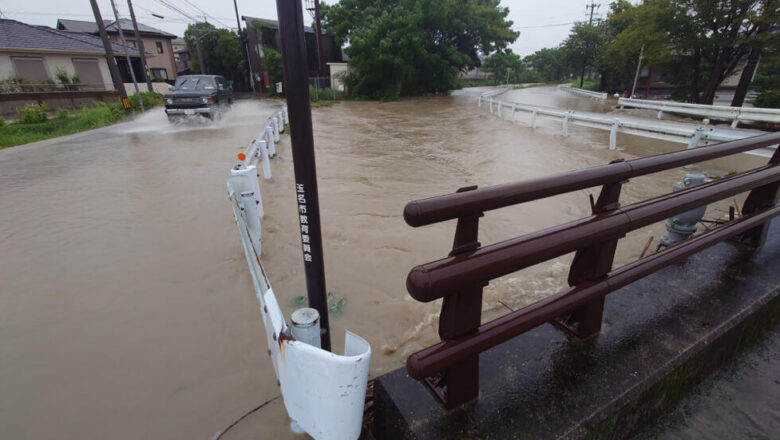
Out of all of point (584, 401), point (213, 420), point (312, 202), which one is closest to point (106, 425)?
point (213, 420)

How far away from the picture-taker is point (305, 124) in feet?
5.62

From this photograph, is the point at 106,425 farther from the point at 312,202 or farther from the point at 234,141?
the point at 234,141

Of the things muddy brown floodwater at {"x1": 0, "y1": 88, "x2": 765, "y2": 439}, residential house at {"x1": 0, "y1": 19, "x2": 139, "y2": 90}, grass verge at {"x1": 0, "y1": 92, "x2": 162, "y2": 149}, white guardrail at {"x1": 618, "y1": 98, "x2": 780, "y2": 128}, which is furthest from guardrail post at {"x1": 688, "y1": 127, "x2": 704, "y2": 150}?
residential house at {"x1": 0, "y1": 19, "x2": 139, "y2": 90}

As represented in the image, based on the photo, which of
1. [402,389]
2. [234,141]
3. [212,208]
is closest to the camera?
[402,389]

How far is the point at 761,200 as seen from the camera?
2783 mm

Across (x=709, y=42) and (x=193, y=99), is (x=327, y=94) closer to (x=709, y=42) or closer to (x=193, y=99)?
(x=193, y=99)

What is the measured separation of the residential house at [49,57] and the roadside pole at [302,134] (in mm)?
31296

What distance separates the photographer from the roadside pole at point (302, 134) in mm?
1563

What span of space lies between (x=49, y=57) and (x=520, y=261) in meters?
35.4

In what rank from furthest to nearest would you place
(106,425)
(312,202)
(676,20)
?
(676,20) → (106,425) → (312,202)

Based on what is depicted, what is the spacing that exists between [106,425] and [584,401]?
8.74 feet

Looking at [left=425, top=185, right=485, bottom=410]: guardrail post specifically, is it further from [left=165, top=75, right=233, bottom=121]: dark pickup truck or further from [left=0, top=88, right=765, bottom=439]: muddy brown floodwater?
[left=165, top=75, right=233, bottom=121]: dark pickup truck

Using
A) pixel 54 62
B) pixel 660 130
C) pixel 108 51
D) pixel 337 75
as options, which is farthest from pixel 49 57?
pixel 660 130

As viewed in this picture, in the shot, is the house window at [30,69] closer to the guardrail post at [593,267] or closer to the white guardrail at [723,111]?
the guardrail post at [593,267]
